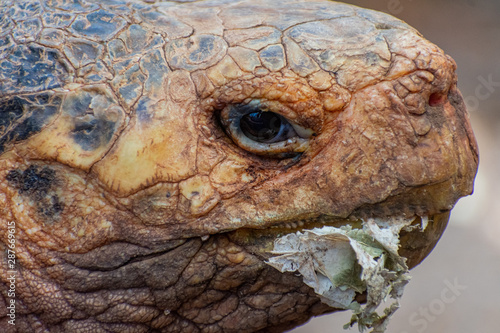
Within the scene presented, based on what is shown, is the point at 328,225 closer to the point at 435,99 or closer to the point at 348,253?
the point at 348,253

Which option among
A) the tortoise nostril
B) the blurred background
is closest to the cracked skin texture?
the tortoise nostril

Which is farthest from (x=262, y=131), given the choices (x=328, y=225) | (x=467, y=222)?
(x=467, y=222)

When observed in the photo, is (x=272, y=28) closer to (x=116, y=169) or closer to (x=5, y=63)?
(x=116, y=169)

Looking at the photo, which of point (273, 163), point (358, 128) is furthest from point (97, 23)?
point (358, 128)

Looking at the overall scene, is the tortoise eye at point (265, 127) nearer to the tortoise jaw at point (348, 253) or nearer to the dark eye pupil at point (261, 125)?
the dark eye pupil at point (261, 125)

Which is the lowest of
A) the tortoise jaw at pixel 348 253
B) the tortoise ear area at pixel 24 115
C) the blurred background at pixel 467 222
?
the blurred background at pixel 467 222

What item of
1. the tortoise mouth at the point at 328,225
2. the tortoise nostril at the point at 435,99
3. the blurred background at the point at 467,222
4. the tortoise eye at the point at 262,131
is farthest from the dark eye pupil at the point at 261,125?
the blurred background at the point at 467,222

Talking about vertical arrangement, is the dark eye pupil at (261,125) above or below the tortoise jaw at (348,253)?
above

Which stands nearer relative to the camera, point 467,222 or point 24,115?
point 24,115
